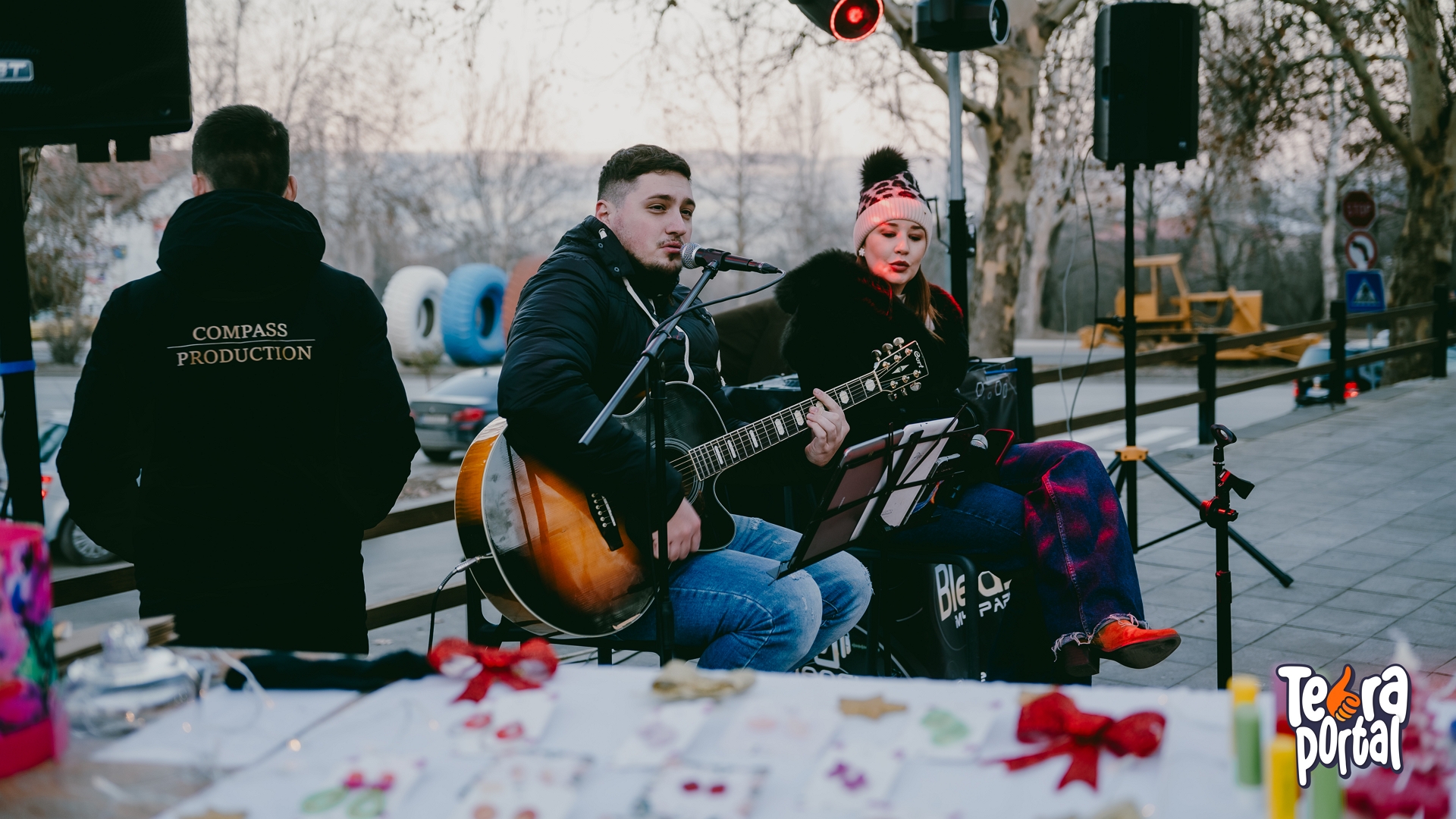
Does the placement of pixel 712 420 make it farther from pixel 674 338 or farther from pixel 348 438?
pixel 348 438

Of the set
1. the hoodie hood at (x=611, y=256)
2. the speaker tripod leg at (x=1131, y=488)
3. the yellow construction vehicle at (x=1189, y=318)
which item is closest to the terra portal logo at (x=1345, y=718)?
the hoodie hood at (x=611, y=256)

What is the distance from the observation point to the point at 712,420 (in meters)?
2.97

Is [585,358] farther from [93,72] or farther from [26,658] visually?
[26,658]

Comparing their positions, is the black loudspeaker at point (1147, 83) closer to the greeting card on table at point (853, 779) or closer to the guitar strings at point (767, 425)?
the guitar strings at point (767, 425)

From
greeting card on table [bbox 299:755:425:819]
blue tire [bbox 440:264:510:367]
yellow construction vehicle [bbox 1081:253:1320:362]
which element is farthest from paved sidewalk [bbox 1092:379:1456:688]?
blue tire [bbox 440:264:510:367]

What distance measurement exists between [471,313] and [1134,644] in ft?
64.5

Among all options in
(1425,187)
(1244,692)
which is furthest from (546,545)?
(1425,187)

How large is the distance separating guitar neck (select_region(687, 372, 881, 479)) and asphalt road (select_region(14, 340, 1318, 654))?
1.57 metres

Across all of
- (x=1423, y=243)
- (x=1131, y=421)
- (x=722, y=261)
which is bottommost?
(x=1131, y=421)

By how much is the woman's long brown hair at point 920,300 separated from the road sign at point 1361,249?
455 inches

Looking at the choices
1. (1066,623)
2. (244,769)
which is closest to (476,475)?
(244,769)

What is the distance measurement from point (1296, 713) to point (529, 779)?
836 millimetres

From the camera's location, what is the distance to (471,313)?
21.5 meters

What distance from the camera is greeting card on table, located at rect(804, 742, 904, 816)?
1145 mm
